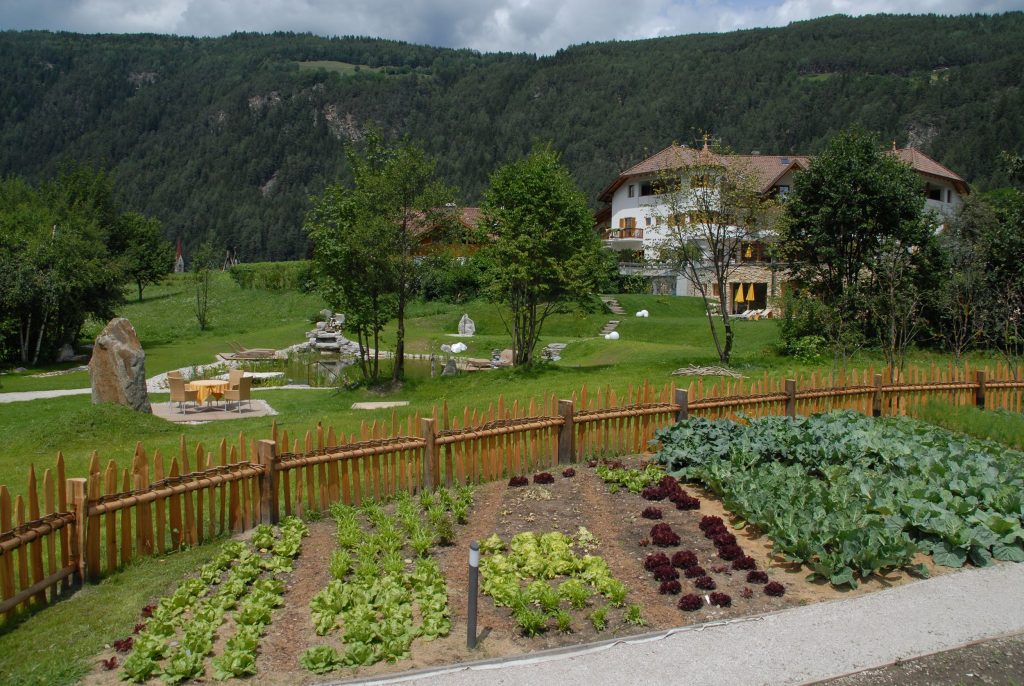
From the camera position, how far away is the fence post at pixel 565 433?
993cm

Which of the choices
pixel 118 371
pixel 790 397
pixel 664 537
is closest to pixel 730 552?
pixel 664 537

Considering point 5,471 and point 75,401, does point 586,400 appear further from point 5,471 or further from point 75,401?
point 75,401

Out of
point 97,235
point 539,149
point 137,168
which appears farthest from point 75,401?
point 137,168

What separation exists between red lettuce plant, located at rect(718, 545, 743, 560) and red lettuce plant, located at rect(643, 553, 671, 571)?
0.56 meters

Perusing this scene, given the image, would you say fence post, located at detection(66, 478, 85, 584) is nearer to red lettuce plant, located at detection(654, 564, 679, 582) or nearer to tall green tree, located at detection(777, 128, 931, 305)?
red lettuce plant, located at detection(654, 564, 679, 582)

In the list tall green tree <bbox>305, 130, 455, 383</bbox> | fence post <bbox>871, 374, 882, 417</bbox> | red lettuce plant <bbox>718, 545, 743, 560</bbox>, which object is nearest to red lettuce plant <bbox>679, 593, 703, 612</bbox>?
red lettuce plant <bbox>718, 545, 743, 560</bbox>

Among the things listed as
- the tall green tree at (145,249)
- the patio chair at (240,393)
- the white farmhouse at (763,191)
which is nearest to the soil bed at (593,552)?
the patio chair at (240,393)

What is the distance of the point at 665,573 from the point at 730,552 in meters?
0.81

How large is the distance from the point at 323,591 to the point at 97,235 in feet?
113

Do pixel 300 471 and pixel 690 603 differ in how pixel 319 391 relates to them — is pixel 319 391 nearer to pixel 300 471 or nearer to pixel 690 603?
pixel 300 471

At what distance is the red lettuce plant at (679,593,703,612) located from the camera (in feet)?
20.1

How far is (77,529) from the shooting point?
249 inches

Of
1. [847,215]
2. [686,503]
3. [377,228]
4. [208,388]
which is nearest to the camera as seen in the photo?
[686,503]

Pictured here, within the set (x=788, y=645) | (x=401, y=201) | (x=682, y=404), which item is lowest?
(x=788, y=645)
